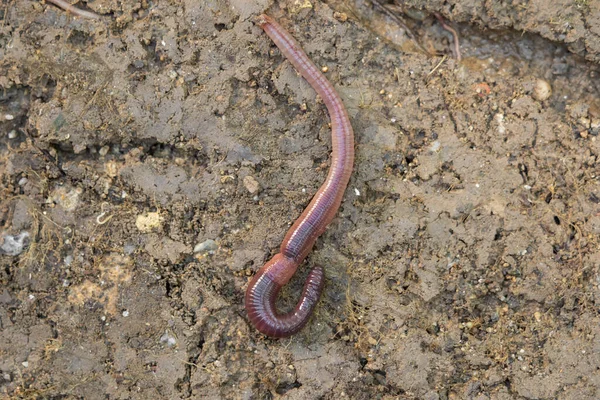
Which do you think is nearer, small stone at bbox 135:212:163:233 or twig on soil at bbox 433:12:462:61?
small stone at bbox 135:212:163:233

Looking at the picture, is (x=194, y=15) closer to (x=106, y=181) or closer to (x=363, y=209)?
(x=106, y=181)

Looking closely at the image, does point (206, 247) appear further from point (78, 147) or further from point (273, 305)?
point (78, 147)

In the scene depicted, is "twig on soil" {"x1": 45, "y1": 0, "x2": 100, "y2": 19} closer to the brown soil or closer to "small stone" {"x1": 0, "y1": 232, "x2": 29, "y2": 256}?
the brown soil

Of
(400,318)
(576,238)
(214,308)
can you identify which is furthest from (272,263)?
(576,238)

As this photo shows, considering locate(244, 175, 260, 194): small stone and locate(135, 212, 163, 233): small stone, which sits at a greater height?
locate(244, 175, 260, 194): small stone

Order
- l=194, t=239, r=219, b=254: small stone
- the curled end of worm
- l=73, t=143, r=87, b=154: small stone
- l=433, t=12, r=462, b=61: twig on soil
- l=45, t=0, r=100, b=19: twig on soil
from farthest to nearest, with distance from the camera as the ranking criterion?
l=433, t=12, r=462, b=61: twig on soil
l=45, t=0, r=100, b=19: twig on soil
l=73, t=143, r=87, b=154: small stone
l=194, t=239, r=219, b=254: small stone
the curled end of worm

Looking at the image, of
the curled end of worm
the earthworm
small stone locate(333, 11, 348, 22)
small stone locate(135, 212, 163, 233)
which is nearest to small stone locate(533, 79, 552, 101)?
the earthworm
